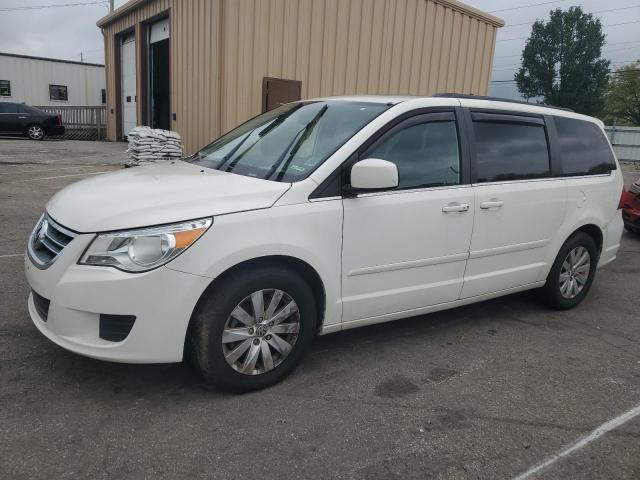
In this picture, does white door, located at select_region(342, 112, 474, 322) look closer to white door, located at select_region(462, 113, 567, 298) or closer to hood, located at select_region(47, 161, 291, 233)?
white door, located at select_region(462, 113, 567, 298)

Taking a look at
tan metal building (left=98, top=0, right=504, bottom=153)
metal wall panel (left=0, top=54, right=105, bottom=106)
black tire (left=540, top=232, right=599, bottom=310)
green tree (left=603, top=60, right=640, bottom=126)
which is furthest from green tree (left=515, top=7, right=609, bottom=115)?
black tire (left=540, top=232, right=599, bottom=310)

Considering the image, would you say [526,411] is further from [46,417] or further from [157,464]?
[46,417]

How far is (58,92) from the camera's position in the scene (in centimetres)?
3403

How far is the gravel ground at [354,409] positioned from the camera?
252 cm

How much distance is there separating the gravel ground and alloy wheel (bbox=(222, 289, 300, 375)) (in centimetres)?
19

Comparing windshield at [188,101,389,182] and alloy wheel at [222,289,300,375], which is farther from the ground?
windshield at [188,101,389,182]

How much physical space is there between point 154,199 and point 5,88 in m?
34.9

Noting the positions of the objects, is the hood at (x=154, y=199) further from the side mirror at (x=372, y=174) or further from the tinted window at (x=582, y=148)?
the tinted window at (x=582, y=148)

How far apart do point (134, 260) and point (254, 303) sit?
676 millimetres

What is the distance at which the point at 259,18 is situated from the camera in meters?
10.2

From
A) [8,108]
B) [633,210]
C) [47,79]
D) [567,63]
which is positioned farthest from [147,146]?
[567,63]

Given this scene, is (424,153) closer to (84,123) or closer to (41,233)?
(41,233)

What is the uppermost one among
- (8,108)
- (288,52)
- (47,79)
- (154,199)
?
(288,52)

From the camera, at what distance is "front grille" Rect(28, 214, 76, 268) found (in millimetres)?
2893
